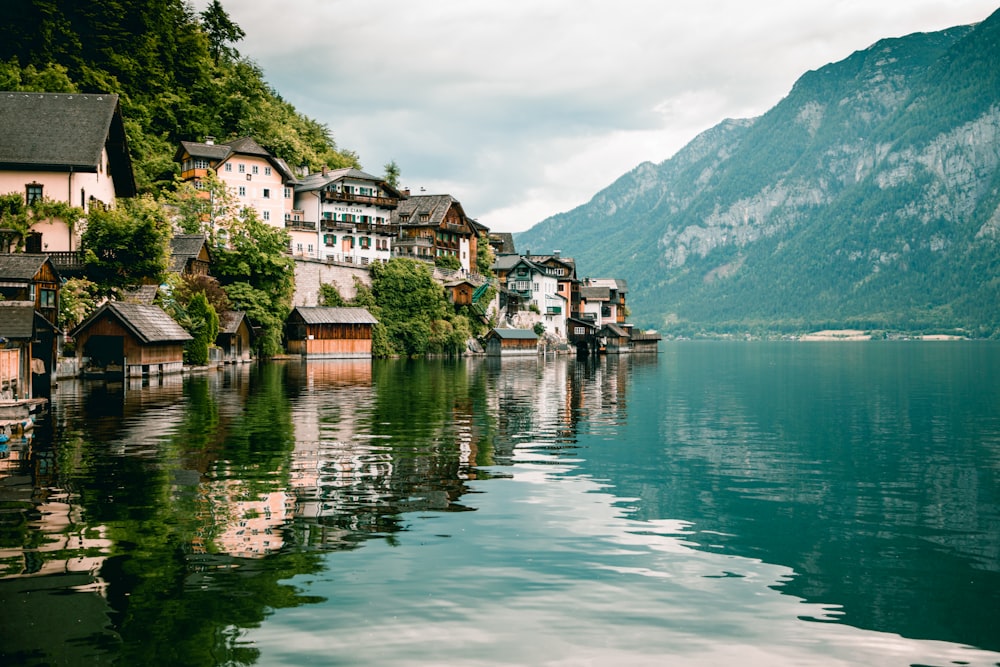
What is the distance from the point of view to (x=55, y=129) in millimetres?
61906

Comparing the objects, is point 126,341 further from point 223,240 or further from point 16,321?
point 223,240

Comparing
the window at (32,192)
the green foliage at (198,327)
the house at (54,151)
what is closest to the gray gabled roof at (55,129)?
the house at (54,151)

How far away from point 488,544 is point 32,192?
2253 inches

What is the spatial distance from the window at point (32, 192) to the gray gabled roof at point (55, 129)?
3.89 ft

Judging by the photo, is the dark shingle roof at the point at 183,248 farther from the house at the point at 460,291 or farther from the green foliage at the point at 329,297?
the house at the point at 460,291

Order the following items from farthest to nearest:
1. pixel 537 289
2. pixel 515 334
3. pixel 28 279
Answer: pixel 537 289
pixel 515 334
pixel 28 279

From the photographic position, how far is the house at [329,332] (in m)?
95.9

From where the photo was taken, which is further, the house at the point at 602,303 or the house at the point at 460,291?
the house at the point at 602,303

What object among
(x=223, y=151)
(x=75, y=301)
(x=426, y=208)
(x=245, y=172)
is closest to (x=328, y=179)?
(x=245, y=172)

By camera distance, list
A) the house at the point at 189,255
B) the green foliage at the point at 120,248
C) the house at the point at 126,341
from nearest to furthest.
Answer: the house at the point at 126,341 → the green foliage at the point at 120,248 → the house at the point at 189,255

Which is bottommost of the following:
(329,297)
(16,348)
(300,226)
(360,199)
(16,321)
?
(16,348)

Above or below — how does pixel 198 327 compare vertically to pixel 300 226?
below

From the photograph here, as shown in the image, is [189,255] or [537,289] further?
[537,289]

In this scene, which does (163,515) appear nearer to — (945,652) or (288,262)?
(945,652)
